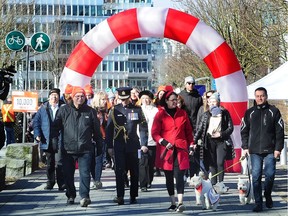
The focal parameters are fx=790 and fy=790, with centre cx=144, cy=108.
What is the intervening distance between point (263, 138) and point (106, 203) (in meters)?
2.78

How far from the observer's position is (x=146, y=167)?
47.7ft

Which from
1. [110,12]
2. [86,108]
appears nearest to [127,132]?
[86,108]

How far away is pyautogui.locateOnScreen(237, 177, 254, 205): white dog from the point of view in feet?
39.9

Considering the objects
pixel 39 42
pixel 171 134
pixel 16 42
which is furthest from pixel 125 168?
pixel 16 42

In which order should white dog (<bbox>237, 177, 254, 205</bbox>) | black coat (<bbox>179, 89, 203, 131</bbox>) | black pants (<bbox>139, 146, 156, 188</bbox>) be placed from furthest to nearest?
1. black coat (<bbox>179, 89, 203, 131</bbox>)
2. black pants (<bbox>139, 146, 156, 188</bbox>)
3. white dog (<bbox>237, 177, 254, 205</bbox>)

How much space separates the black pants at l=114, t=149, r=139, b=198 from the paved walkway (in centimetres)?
25

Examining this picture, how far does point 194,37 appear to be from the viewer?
18078 millimetres

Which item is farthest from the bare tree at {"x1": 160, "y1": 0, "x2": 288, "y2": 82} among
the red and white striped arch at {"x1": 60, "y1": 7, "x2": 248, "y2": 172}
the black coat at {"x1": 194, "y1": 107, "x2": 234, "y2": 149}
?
the black coat at {"x1": 194, "y1": 107, "x2": 234, "y2": 149}

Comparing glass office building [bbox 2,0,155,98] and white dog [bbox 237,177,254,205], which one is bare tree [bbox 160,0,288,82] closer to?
white dog [bbox 237,177,254,205]

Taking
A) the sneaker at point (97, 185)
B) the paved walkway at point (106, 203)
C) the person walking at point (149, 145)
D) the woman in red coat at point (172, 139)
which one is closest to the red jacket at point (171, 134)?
the woman in red coat at point (172, 139)

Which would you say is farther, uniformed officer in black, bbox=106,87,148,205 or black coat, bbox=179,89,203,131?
black coat, bbox=179,89,203,131

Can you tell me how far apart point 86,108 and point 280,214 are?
3.36 metres

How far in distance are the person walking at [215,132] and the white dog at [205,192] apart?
193 centimetres

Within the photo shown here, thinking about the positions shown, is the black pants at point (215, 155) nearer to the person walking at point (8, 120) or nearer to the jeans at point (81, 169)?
the jeans at point (81, 169)
